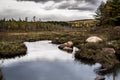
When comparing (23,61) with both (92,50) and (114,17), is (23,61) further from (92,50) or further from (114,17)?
(114,17)

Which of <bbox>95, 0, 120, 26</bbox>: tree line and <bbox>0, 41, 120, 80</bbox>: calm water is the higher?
<bbox>95, 0, 120, 26</bbox>: tree line

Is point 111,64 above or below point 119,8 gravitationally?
below

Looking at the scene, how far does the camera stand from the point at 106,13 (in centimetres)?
7219

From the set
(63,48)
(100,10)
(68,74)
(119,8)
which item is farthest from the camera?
(100,10)

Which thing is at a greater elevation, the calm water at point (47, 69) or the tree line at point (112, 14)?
the tree line at point (112, 14)

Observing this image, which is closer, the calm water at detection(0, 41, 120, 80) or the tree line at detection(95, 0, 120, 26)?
the calm water at detection(0, 41, 120, 80)

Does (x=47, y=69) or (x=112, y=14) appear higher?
(x=112, y=14)

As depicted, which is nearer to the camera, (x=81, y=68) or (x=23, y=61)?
(x=81, y=68)

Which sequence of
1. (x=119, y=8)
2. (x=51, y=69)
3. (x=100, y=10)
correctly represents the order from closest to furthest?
1. (x=51, y=69)
2. (x=119, y=8)
3. (x=100, y=10)

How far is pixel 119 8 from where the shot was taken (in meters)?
68.0

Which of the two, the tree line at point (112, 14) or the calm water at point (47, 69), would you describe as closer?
the calm water at point (47, 69)

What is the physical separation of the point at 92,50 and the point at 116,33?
1910 cm

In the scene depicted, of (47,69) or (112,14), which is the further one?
(112,14)

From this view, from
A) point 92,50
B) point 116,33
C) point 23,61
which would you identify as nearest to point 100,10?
point 116,33
